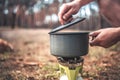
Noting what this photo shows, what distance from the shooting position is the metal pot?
1570mm

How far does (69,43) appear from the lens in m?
1.58

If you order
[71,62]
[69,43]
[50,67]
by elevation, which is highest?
[69,43]

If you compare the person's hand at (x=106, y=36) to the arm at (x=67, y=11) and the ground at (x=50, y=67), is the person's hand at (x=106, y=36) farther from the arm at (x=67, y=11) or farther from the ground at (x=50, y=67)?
the ground at (x=50, y=67)

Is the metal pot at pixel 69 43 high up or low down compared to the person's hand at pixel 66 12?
down

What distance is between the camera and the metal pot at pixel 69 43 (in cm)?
157

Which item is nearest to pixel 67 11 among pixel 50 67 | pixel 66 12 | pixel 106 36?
pixel 66 12

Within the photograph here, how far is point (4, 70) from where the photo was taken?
2.29 m

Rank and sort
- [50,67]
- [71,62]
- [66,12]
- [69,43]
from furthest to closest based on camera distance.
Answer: [50,67] < [66,12] < [71,62] < [69,43]

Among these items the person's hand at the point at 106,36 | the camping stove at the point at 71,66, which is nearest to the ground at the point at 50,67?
the camping stove at the point at 71,66

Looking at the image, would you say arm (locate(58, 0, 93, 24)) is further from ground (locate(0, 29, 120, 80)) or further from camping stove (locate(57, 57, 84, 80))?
ground (locate(0, 29, 120, 80))

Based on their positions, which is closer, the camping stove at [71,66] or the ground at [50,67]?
the camping stove at [71,66]

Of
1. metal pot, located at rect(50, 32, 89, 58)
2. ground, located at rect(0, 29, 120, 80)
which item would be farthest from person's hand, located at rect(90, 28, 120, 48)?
ground, located at rect(0, 29, 120, 80)

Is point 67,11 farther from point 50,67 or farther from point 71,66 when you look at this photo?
point 50,67

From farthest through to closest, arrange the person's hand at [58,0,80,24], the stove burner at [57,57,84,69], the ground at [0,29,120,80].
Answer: the ground at [0,29,120,80] → the person's hand at [58,0,80,24] → the stove burner at [57,57,84,69]
